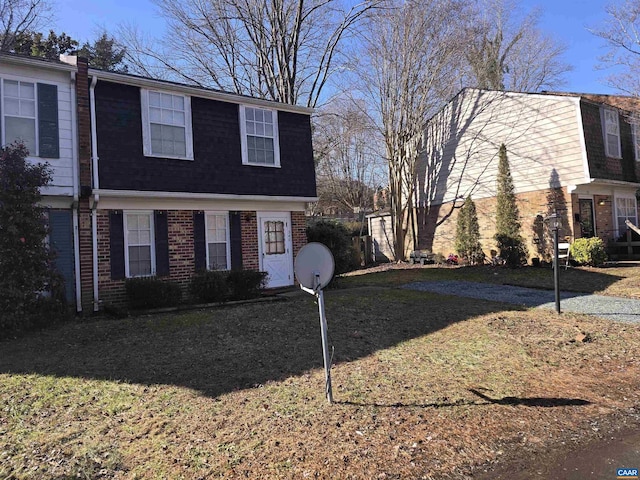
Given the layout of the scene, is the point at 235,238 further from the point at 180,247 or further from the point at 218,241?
the point at 180,247

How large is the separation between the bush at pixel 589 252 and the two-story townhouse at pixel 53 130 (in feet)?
49.0

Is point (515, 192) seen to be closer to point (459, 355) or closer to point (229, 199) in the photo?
point (229, 199)

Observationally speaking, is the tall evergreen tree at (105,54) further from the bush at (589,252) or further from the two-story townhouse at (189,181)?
the bush at (589,252)

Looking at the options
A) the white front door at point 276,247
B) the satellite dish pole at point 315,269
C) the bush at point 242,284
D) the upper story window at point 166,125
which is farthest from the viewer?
the white front door at point 276,247

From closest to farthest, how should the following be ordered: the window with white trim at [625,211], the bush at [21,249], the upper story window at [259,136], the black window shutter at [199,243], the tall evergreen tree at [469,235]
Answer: the bush at [21,249], the black window shutter at [199,243], the upper story window at [259,136], the window with white trim at [625,211], the tall evergreen tree at [469,235]

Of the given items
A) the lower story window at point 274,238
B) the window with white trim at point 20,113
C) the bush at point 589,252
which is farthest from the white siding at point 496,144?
the window with white trim at point 20,113

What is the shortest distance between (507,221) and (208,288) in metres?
11.6

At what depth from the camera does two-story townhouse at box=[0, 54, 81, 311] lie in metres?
8.97

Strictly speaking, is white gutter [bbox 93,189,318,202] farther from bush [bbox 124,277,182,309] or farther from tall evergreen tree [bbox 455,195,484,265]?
tall evergreen tree [bbox 455,195,484,265]

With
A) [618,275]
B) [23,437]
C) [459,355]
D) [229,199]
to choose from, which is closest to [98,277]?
[229,199]

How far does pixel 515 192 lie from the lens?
1744cm

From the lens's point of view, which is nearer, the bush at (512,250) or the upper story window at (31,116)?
the upper story window at (31,116)

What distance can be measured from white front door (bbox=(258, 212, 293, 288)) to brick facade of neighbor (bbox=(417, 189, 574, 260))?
8367 mm

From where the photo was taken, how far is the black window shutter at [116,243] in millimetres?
9953
